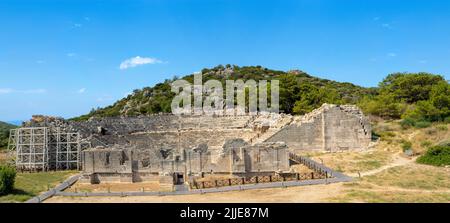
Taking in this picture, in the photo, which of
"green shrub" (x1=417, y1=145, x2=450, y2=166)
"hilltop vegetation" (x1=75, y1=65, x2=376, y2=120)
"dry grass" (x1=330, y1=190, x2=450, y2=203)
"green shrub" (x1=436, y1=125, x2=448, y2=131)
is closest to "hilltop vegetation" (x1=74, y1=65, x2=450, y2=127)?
"hilltop vegetation" (x1=75, y1=65, x2=376, y2=120)

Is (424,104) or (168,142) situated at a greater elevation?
(424,104)

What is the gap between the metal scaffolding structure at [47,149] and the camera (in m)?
36.3

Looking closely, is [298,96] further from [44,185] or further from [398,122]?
[44,185]

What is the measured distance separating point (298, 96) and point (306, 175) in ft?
101

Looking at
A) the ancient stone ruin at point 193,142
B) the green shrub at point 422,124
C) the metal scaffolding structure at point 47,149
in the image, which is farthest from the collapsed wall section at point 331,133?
the metal scaffolding structure at point 47,149

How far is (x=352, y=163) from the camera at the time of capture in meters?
29.5

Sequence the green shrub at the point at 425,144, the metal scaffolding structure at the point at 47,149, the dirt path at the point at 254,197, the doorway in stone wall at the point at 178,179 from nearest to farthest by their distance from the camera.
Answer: the dirt path at the point at 254,197 < the doorway in stone wall at the point at 178,179 < the green shrub at the point at 425,144 < the metal scaffolding structure at the point at 47,149

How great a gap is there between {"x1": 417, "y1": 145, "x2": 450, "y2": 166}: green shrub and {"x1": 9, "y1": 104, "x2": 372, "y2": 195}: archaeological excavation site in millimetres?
5430

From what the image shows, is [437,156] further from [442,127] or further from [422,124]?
[422,124]

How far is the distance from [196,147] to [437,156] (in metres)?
16.0

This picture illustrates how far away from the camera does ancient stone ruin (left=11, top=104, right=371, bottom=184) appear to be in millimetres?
27547

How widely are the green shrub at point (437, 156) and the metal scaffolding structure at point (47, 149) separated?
2618 centimetres

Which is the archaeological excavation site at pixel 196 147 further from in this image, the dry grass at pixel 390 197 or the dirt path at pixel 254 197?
the dry grass at pixel 390 197
